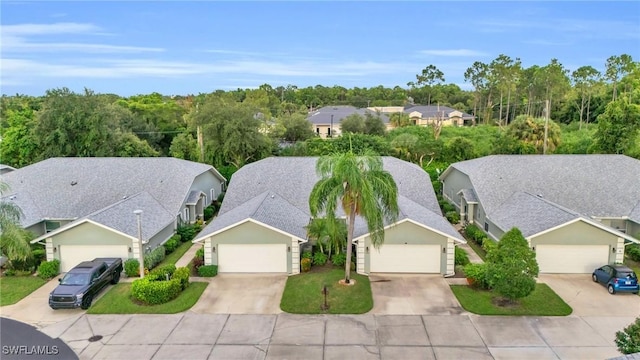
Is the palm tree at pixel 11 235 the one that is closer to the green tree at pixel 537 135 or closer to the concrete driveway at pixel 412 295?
the concrete driveway at pixel 412 295

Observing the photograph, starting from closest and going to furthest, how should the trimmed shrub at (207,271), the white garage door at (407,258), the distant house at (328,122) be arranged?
the trimmed shrub at (207,271)
the white garage door at (407,258)
the distant house at (328,122)

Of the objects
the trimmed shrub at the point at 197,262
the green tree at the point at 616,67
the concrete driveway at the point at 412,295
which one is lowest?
the concrete driveway at the point at 412,295

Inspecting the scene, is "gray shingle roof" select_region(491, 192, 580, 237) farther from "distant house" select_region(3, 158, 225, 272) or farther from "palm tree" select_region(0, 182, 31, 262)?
"palm tree" select_region(0, 182, 31, 262)

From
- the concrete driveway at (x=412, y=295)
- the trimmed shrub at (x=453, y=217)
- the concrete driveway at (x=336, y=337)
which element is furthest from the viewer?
Answer: the trimmed shrub at (x=453, y=217)

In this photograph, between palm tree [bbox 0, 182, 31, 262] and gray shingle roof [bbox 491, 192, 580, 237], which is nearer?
palm tree [bbox 0, 182, 31, 262]

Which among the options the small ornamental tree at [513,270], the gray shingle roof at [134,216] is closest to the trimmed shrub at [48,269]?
the gray shingle roof at [134,216]

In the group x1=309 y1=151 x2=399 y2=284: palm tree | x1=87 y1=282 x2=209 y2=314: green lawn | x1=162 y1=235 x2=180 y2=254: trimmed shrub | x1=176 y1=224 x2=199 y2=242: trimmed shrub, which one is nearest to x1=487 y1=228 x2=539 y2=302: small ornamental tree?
x1=309 y1=151 x2=399 y2=284: palm tree

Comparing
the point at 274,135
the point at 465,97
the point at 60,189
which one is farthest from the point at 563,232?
the point at 465,97

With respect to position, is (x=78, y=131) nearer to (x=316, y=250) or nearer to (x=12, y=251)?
(x=12, y=251)
